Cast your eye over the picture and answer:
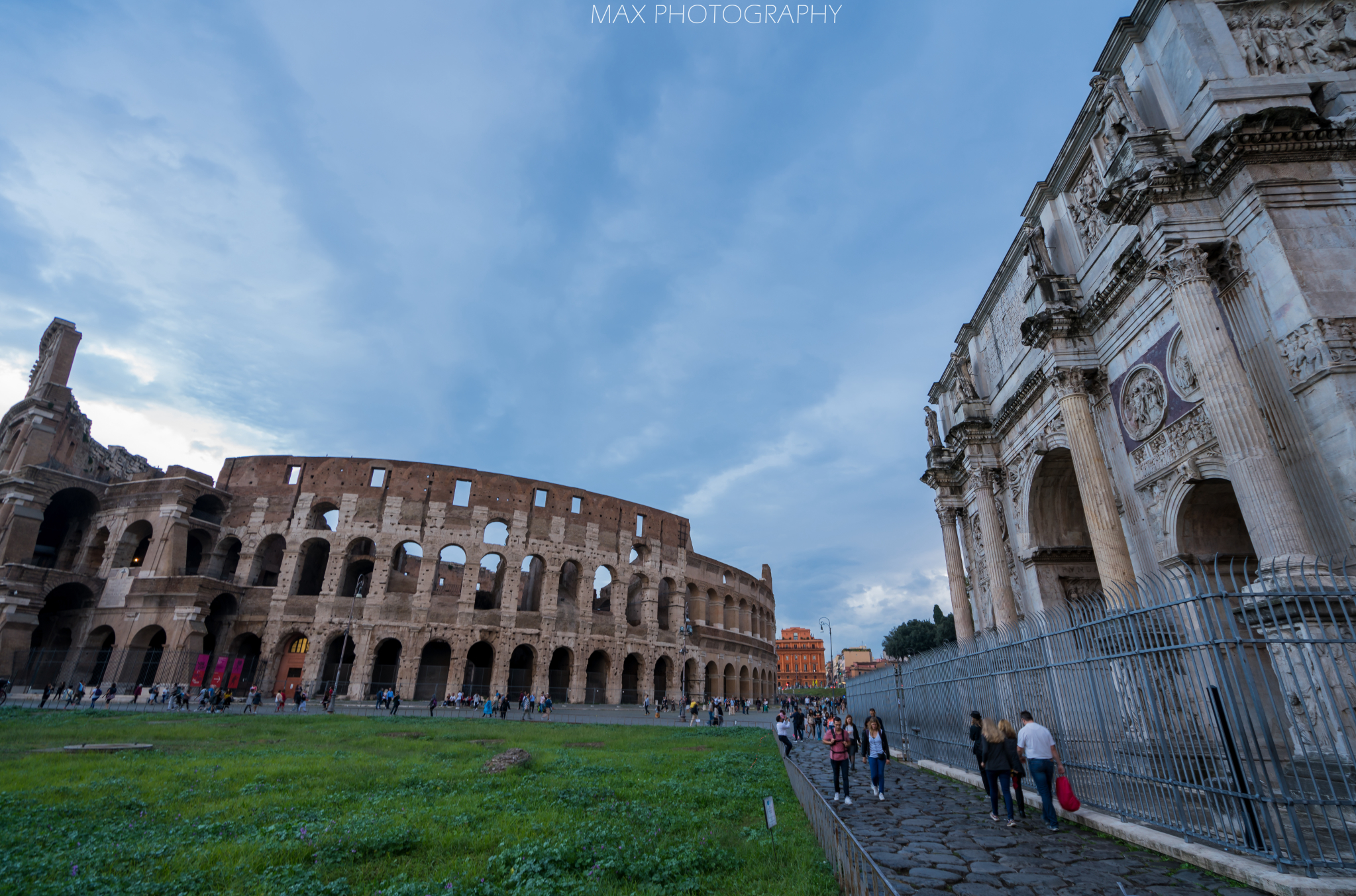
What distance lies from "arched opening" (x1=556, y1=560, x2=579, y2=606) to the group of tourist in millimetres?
31311

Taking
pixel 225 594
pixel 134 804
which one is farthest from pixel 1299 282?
pixel 225 594

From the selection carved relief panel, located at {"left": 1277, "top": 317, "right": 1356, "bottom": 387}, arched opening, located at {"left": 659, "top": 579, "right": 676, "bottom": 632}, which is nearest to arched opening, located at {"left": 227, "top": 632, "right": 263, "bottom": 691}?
arched opening, located at {"left": 659, "top": 579, "right": 676, "bottom": 632}

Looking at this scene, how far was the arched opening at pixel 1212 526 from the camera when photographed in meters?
10.1

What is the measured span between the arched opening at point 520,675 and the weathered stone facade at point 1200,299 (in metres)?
27.9

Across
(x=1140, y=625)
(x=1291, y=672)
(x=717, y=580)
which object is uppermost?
(x=717, y=580)

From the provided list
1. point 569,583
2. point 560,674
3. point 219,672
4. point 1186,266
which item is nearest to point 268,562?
point 219,672

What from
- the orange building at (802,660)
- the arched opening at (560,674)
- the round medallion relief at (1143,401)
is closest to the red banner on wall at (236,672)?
the arched opening at (560,674)

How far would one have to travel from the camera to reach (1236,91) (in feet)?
31.1

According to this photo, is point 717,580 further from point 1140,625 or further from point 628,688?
point 1140,625

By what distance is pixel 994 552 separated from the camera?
15523 millimetres

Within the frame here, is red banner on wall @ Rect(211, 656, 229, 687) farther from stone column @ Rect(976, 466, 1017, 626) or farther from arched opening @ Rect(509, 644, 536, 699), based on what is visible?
stone column @ Rect(976, 466, 1017, 626)

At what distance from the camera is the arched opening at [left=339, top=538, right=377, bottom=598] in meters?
34.5

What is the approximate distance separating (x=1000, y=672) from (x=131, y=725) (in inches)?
818

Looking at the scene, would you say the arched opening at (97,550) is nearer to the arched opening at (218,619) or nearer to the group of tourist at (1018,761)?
the arched opening at (218,619)
